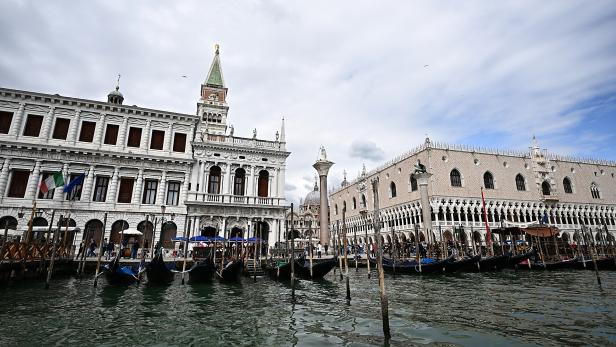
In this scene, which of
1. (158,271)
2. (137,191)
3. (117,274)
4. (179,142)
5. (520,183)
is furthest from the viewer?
(520,183)

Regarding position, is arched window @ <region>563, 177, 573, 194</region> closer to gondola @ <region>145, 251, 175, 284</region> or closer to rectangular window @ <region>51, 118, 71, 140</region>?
gondola @ <region>145, 251, 175, 284</region>

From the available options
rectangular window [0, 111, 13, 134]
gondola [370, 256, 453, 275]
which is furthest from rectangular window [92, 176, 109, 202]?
gondola [370, 256, 453, 275]

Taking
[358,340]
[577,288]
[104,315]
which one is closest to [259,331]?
[358,340]

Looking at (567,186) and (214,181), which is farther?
(567,186)

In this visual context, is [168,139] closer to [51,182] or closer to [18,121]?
[51,182]

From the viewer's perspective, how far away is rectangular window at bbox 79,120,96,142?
20.3 meters

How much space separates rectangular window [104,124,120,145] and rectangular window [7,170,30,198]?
458cm

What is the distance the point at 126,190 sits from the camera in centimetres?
2034

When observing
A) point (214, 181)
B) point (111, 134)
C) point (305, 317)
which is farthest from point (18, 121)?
point (305, 317)

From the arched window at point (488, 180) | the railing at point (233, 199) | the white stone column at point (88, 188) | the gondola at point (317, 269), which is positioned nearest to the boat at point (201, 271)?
the gondola at point (317, 269)

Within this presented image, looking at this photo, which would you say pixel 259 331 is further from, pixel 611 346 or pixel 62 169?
pixel 62 169

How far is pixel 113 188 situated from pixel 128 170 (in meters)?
1.40

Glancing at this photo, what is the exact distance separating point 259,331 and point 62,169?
1923 cm

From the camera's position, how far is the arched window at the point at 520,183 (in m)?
33.0
